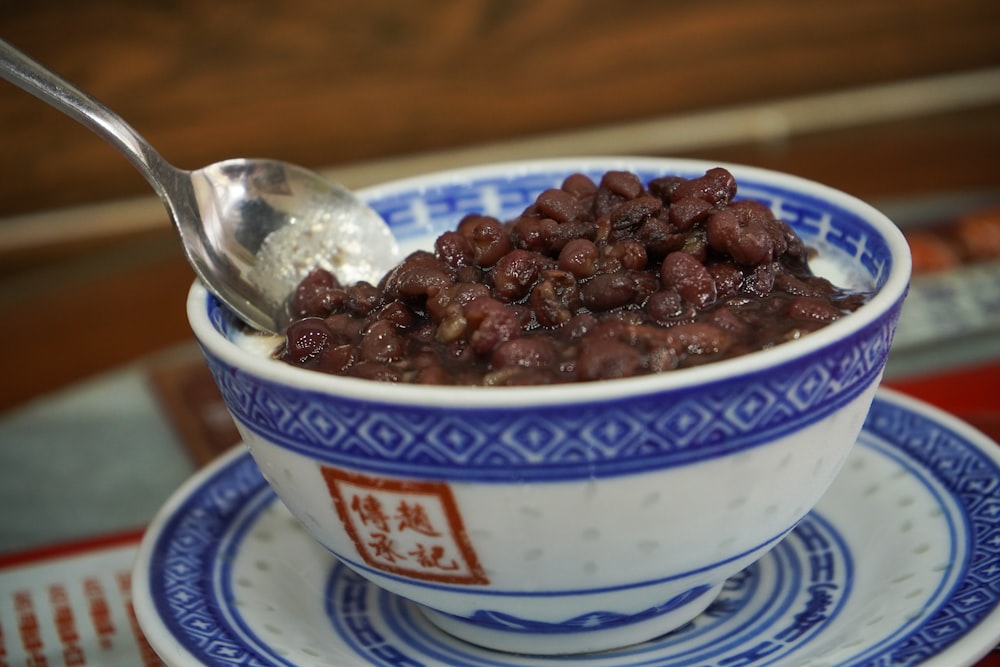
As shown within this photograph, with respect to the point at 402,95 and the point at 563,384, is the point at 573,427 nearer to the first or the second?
the point at 563,384

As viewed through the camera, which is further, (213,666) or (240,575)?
(240,575)

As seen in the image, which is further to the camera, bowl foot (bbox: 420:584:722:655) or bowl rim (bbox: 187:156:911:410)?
bowl foot (bbox: 420:584:722:655)

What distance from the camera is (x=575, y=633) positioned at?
1.32 m

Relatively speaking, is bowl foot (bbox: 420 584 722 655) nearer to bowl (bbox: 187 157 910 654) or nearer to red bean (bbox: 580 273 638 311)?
bowl (bbox: 187 157 910 654)

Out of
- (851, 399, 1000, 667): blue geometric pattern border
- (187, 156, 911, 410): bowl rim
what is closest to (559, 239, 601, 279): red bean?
(187, 156, 911, 410): bowl rim

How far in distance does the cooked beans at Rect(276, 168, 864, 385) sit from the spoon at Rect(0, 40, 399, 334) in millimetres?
113

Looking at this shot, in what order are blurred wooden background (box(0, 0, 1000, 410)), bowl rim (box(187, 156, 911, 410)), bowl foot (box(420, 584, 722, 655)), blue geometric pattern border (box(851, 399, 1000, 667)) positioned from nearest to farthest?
bowl rim (box(187, 156, 911, 410)) → blue geometric pattern border (box(851, 399, 1000, 667)) → bowl foot (box(420, 584, 722, 655)) → blurred wooden background (box(0, 0, 1000, 410))

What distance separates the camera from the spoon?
1.60 metres

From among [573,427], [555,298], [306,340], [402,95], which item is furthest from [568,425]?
[402,95]

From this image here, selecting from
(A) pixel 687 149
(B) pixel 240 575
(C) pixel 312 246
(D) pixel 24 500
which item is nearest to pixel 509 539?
(B) pixel 240 575

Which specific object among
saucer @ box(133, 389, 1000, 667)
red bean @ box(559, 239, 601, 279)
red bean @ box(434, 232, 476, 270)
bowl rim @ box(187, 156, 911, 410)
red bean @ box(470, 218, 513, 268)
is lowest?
saucer @ box(133, 389, 1000, 667)

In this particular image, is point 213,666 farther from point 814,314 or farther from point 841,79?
point 841,79

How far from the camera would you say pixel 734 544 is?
123 cm

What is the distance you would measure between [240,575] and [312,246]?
1.83 feet
